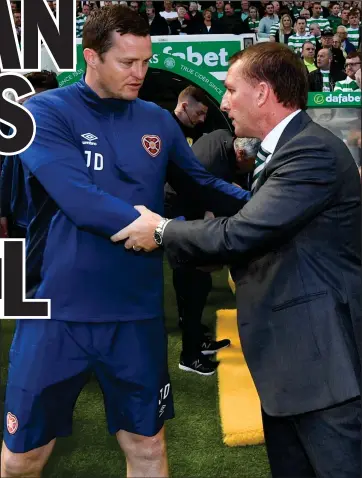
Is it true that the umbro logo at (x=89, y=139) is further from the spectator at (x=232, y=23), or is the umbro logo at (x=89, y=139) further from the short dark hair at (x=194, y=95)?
the spectator at (x=232, y=23)

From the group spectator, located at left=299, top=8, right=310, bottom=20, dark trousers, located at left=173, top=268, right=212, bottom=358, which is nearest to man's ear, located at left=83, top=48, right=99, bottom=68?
dark trousers, located at left=173, top=268, right=212, bottom=358

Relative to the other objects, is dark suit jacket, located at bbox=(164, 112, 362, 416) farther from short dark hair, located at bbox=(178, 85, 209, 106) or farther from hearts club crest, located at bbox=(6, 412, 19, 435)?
short dark hair, located at bbox=(178, 85, 209, 106)

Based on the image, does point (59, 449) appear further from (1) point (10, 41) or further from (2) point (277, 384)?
(1) point (10, 41)

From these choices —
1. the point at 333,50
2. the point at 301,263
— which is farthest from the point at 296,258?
the point at 333,50

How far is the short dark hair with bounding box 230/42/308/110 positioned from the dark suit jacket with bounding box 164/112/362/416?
0.06 meters

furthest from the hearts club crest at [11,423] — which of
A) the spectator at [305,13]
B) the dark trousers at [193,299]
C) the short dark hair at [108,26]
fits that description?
the spectator at [305,13]

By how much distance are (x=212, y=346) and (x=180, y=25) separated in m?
2.01

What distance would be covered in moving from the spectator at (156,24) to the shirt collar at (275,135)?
2674mm

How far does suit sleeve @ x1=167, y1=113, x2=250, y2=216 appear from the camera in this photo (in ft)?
5.69

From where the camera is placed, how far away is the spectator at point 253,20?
14.3 feet

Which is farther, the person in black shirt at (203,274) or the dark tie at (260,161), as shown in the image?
the person in black shirt at (203,274)

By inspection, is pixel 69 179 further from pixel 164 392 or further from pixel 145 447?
pixel 145 447

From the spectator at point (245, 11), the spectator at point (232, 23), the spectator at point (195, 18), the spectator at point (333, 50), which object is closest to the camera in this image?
the spectator at point (232, 23)

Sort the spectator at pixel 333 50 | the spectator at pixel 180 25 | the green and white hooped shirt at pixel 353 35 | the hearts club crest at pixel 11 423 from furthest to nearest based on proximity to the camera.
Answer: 1. the green and white hooped shirt at pixel 353 35
2. the spectator at pixel 333 50
3. the spectator at pixel 180 25
4. the hearts club crest at pixel 11 423
